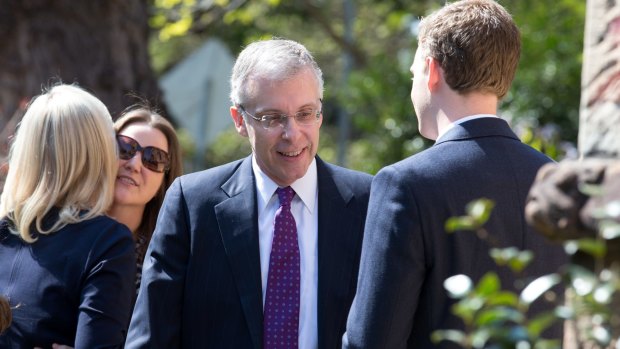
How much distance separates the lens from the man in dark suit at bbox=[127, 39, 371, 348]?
3.60 m

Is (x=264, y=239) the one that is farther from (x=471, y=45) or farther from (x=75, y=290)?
(x=471, y=45)

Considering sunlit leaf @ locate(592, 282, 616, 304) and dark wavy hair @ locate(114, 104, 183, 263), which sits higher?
dark wavy hair @ locate(114, 104, 183, 263)

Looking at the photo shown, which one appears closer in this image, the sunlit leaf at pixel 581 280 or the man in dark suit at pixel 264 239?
the sunlit leaf at pixel 581 280

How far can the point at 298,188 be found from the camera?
3824 mm

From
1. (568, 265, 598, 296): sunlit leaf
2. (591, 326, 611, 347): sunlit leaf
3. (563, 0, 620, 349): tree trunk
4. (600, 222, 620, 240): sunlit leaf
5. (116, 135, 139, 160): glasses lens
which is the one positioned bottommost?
(591, 326, 611, 347): sunlit leaf

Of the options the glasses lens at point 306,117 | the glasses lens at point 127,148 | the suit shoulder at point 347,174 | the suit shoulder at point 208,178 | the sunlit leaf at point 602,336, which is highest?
the glasses lens at point 127,148

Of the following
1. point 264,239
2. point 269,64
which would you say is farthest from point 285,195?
point 269,64

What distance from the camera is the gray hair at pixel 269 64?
149 inches

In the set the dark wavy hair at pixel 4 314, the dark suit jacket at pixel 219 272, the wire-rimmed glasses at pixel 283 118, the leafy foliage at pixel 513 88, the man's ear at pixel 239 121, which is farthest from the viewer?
the leafy foliage at pixel 513 88

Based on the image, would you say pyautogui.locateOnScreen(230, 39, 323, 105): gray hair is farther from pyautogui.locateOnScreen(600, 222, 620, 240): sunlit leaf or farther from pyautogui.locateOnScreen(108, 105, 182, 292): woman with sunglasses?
pyautogui.locateOnScreen(600, 222, 620, 240): sunlit leaf

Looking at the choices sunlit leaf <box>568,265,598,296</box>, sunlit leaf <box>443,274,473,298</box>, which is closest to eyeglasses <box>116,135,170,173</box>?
sunlit leaf <box>443,274,473,298</box>

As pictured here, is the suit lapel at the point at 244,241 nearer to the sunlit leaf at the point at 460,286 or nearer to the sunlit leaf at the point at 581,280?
the sunlit leaf at the point at 460,286

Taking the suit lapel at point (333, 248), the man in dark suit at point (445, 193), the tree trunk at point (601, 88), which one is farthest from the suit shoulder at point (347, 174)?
the tree trunk at point (601, 88)

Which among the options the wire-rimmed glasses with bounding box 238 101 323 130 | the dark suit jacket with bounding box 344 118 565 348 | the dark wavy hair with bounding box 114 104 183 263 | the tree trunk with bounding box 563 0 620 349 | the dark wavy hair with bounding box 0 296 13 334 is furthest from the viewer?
the dark wavy hair with bounding box 114 104 183 263
